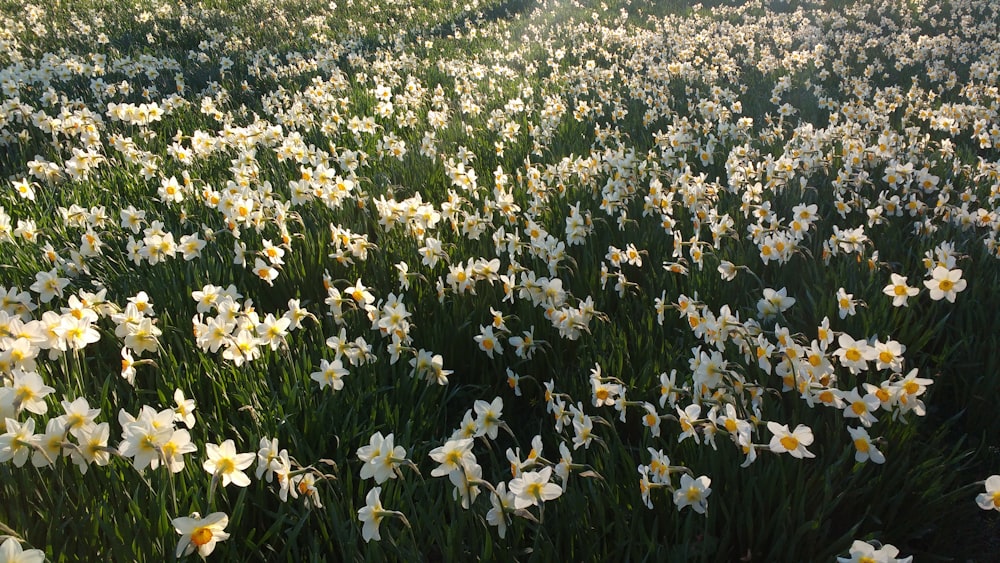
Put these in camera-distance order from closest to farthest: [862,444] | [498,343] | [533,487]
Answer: [533,487] < [862,444] < [498,343]

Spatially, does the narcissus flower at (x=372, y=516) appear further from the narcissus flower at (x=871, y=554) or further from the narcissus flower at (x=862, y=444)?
the narcissus flower at (x=862, y=444)

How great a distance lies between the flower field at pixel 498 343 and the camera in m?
1.72

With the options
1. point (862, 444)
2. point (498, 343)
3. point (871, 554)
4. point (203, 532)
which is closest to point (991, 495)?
point (862, 444)

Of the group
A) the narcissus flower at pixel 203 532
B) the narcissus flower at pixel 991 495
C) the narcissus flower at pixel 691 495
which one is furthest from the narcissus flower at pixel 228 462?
the narcissus flower at pixel 991 495

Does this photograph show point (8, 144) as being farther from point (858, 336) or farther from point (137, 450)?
point (858, 336)

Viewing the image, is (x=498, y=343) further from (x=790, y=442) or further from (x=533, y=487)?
(x=790, y=442)

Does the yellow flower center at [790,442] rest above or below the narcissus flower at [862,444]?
above

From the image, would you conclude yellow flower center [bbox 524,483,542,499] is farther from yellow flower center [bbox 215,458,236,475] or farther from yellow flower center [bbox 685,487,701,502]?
yellow flower center [bbox 215,458,236,475]

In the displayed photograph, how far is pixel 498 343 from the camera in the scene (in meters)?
2.66

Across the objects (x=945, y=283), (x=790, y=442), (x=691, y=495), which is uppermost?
(x=945, y=283)

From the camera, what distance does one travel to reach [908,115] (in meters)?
5.98

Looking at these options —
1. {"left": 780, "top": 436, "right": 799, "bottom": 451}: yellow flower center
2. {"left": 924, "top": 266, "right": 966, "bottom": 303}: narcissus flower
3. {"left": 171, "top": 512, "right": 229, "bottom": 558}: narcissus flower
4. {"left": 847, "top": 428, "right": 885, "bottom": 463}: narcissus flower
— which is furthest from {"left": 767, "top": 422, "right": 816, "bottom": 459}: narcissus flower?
{"left": 171, "top": 512, "right": 229, "bottom": 558}: narcissus flower

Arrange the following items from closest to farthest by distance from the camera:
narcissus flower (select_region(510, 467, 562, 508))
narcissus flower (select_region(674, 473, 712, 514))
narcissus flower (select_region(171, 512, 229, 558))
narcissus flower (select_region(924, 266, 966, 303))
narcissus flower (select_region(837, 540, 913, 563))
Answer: narcissus flower (select_region(837, 540, 913, 563)) < narcissus flower (select_region(171, 512, 229, 558)) < narcissus flower (select_region(510, 467, 562, 508)) < narcissus flower (select_region(674, 473, 712, 514)) < narcissus flower (select_region(924, 266, 966, 303))

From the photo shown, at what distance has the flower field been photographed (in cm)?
172
